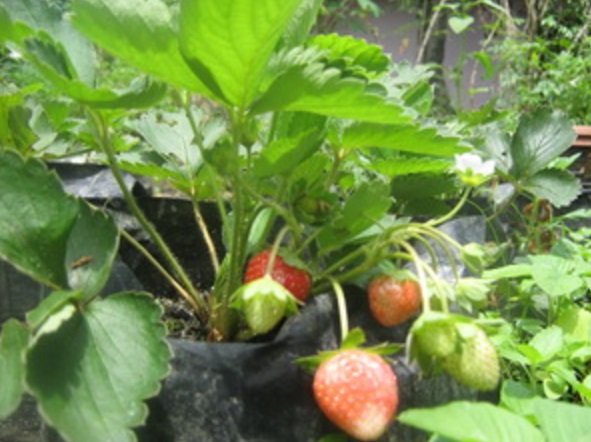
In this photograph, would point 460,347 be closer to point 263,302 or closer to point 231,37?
point 263,302

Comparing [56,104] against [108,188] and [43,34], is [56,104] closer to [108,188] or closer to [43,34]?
[108,188]

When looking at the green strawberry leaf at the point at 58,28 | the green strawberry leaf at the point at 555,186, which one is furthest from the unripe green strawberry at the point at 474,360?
the green strawberry leaf at the point at 555,186

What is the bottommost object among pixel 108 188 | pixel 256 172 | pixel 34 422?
pixel 34 422

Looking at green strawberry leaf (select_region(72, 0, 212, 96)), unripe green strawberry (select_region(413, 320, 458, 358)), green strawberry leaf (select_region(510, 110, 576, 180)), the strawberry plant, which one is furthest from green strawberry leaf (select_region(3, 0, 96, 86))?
green strawberry leaf (select_region(510, 110, 576, 180))

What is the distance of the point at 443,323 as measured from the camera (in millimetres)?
503

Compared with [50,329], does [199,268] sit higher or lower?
lower

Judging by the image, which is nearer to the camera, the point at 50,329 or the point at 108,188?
the point at 50,329

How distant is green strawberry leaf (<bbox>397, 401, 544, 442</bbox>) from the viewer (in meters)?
0.40

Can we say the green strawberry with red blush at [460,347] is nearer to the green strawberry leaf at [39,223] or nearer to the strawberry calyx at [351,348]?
the strawberry calyx at [351,348]

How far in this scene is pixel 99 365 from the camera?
459 mm

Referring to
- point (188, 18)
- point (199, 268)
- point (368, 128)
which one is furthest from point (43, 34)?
point (199, 268)

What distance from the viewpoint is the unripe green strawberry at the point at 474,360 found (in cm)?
50

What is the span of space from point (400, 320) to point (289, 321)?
9cm

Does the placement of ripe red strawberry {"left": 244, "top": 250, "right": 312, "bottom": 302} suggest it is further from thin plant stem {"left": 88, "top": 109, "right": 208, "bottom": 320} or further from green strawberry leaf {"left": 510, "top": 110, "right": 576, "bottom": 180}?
green strawberry leaf {"left": 510, "top": 110, "right": 576, "bottom": 180}
